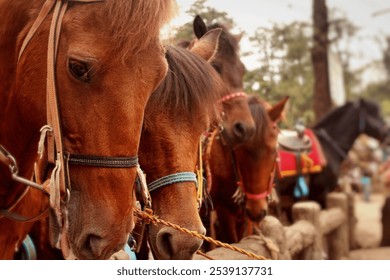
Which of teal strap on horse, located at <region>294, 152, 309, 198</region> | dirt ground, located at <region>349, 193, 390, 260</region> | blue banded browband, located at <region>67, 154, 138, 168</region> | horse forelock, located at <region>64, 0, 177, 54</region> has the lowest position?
dirt ground, located at <region>349, 193, 390, 260</region>

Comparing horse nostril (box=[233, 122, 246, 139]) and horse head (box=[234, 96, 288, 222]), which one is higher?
horse nostril (box=[233, 122, 246, 139])

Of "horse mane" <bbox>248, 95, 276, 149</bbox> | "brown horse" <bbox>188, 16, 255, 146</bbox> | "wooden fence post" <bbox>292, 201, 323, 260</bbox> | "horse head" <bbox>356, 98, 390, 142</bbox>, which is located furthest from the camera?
"horse head" <bbox>356, 98, 390, 142</bbox>

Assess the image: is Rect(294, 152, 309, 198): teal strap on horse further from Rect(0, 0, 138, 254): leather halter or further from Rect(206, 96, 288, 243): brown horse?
Rect(0, 0, 138, 254): leather halter

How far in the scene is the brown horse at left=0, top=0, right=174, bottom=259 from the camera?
111 cm

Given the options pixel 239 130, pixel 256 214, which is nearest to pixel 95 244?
pixel 239 130

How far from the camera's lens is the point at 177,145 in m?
1.53

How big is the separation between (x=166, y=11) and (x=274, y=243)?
139 cm

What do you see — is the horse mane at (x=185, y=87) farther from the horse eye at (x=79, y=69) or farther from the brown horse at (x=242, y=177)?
the brown horse at (x=242, y=177)

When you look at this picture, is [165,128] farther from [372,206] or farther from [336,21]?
[372,206]

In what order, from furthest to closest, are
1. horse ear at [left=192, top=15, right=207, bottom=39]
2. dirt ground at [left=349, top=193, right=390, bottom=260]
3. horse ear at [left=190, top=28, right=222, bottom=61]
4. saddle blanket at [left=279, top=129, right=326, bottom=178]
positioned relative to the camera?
1. dirt ground at [left=349, top=193, right=390, bottom=260]
2. saddle blanket at [left=279, top=129, right=326, bottom=178]
3. horse ear at [left=192, top=15, right=207, bottom=39]
4. horse ear at [left=190, top=28, right=222, bottom=61]

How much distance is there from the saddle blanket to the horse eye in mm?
2543

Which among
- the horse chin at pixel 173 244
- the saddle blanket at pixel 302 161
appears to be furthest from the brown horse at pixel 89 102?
the saddle blanket at pixel 302 161

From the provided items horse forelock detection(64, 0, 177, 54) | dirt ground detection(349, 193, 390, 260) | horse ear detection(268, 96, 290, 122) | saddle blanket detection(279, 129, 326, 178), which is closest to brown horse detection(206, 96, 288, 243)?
horse ear detection(268, 96, 290, 122)

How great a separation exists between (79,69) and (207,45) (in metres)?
0.88
